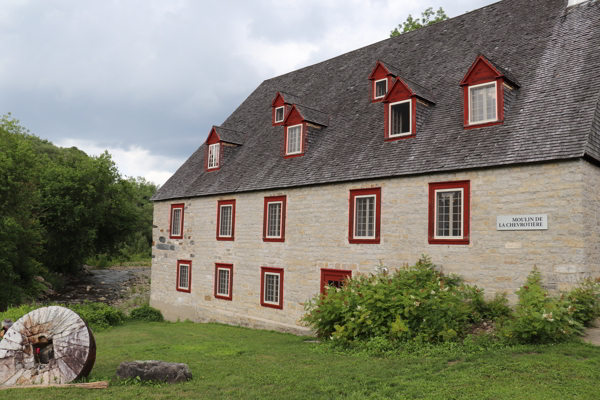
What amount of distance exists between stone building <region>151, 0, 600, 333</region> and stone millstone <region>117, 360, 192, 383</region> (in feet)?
24.6

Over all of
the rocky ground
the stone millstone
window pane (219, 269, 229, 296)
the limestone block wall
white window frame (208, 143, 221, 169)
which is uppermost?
white window frame (208, 143, 221, 169)

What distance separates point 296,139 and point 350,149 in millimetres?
2895

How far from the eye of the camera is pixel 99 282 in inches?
1446

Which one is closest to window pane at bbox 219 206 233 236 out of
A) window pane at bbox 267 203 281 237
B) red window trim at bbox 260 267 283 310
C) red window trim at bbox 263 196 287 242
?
red window trim at bbox 263 196 287 242

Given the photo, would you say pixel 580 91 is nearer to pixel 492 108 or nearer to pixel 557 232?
pixel 492 108

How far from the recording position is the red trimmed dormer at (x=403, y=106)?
14.7 m

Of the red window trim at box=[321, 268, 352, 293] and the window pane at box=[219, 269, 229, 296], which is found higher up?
the red window trim at box=[321, 268, 352, 293]

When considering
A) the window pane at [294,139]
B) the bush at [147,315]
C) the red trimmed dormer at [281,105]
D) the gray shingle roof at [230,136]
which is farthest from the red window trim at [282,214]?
the bush at [147,315]

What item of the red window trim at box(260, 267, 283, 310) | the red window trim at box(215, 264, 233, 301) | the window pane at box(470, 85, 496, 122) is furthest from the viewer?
the red window trim at box(215, 264, 233, 301)

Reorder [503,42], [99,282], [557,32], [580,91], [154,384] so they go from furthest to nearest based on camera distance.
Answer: [99,282] < [503,42] < [557,32] < [580,91] < [154,384]

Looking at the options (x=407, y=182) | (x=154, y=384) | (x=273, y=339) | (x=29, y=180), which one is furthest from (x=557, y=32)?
(x=29, y=180)

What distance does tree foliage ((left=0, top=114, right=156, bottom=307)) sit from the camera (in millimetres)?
24073

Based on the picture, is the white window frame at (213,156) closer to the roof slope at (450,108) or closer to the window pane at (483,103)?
the roof slope at (450,108)

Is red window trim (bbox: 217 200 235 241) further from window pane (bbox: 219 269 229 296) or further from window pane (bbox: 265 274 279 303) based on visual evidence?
window pane (bbox: 265 274 279 303)
